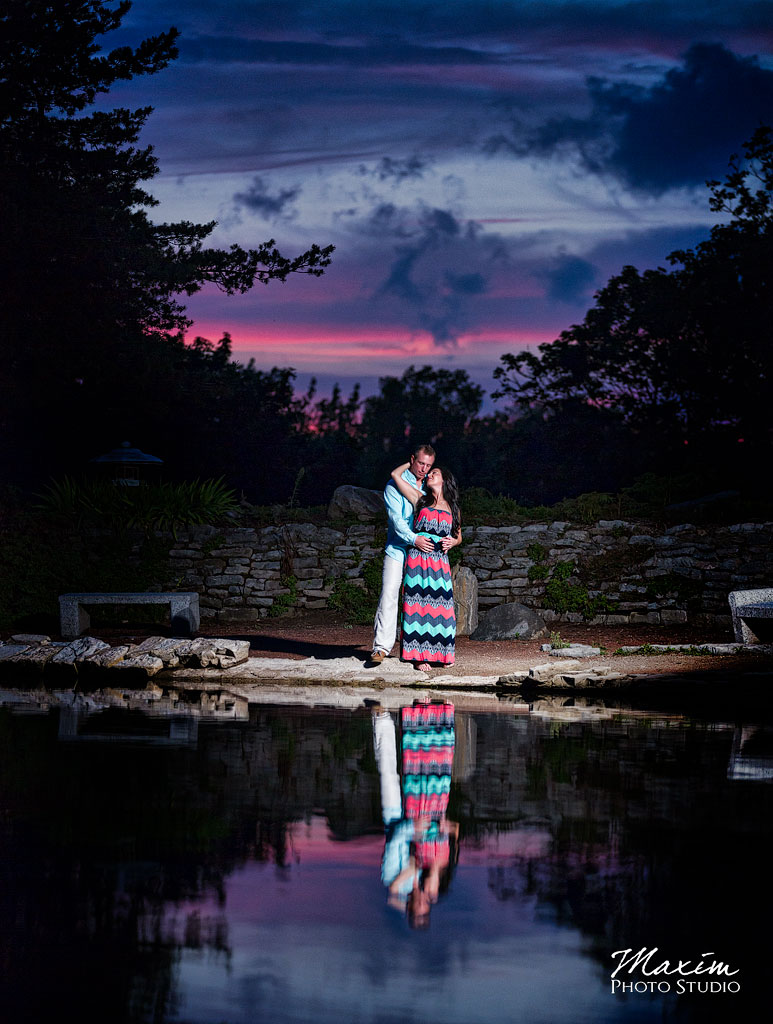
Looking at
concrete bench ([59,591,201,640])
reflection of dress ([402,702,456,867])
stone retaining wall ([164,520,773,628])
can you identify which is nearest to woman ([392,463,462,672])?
reflection of dress ([402,702,456,867])

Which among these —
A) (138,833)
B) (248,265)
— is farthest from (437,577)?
(248,265)

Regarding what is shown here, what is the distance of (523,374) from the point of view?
1411 inches

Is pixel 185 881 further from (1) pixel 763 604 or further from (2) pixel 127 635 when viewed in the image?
(2) pixel 127 635

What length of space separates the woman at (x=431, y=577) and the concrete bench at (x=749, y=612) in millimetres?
3602

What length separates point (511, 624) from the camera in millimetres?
15906

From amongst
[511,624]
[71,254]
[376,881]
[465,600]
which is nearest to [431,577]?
[511,624]

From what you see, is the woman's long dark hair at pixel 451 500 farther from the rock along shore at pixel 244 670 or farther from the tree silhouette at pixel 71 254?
the tree silhouette at pixel 71 254

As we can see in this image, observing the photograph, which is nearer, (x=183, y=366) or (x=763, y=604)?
(x=763, y=604)

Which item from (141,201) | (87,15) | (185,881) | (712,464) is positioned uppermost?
(87,15)

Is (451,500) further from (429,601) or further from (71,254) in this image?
(71,254)

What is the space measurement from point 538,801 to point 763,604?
8.07m

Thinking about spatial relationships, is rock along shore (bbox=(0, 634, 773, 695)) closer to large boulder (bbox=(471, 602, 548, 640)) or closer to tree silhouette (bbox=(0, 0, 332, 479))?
large boulder (bbox=(471, 602, 548, 640))

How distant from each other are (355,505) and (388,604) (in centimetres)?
689

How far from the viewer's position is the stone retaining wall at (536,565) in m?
16.8
